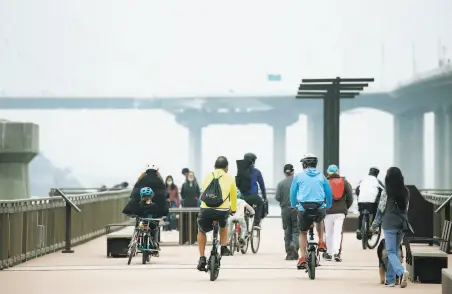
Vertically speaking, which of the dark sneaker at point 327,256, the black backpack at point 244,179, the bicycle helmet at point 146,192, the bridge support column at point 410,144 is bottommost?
the dark sneaker at point 327,256

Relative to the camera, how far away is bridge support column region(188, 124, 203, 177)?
10025 cm

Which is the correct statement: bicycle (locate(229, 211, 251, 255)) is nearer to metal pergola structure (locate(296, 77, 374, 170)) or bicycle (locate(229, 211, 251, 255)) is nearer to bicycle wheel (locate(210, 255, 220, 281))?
bicycle wheel (locate(210, 255, 220, 281))

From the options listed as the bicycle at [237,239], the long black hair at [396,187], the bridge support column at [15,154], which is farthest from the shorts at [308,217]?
the bridge support column at [15,154]

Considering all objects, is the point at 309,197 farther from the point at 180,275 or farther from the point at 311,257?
the point at 180,275

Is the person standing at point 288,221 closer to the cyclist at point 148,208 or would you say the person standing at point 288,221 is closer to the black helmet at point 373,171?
the cyclist at point 148,208

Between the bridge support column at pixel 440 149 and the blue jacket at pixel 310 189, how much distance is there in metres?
74.4

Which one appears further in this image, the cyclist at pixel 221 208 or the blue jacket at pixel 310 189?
the blue jacket at pixel 310 189

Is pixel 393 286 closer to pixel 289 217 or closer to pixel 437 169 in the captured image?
pixel 289 217

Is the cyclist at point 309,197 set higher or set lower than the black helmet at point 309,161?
lower

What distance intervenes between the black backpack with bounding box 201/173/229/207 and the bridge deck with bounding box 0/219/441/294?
1019mm

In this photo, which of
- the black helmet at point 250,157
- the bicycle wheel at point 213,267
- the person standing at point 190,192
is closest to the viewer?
the bicycle wheel at point 213,267

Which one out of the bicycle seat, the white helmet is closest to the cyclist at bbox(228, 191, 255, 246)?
the white helmet

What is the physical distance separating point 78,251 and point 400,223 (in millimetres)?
10117

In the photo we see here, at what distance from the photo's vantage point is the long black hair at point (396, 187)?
14.0 m
